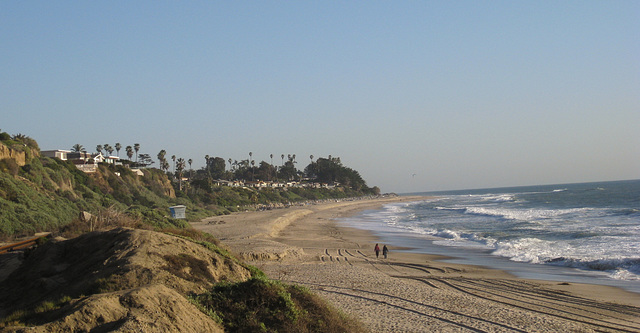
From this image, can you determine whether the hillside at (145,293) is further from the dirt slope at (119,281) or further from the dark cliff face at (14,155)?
the dark cliff face at (14,155)

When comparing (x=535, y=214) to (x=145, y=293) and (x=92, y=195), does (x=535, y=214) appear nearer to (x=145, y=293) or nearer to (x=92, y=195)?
(x=92, y=195)

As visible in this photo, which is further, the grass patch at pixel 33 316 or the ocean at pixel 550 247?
the ocean at pixel 550 247

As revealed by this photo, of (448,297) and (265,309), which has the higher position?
(265,309)

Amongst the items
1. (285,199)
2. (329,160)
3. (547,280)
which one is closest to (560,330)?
(547,280)

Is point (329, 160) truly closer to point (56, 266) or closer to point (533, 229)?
point (533, 229)

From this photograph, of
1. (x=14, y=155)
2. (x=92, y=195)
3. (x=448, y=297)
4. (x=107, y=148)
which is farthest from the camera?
(x=107, y=148)

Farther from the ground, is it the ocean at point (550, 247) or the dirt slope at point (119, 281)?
the dirt slope at point (119, 281)

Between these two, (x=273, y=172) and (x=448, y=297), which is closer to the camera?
(x=448, y=297)

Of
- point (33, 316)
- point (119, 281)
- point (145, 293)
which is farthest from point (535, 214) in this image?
point (33, 316)

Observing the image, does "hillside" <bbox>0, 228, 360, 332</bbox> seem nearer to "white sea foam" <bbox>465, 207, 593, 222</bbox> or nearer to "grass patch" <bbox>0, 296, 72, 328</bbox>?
"grass patch" <bbox>0, 296, 72, 328</bbox>

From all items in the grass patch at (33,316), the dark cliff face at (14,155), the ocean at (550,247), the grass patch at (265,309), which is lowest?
the ocean at (550,247)

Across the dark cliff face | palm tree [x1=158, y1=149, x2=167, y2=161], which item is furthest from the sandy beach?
palm tree [x1=158, y1=149, x2=167, y2=161]

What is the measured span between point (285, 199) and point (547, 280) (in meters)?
92.6

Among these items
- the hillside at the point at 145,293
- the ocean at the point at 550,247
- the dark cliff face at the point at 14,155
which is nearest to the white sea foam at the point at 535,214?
the ocean at the point at 550,247
